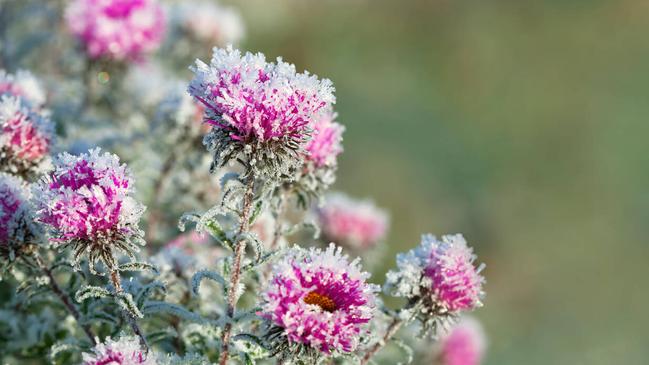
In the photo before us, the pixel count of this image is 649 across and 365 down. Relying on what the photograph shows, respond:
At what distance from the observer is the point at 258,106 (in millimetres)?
1270

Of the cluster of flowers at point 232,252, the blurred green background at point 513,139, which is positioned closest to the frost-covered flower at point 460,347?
the cluster of flowers at point 232,252

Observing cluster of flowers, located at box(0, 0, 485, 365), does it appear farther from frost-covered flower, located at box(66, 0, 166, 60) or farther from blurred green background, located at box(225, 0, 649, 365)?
blurred green background, located at box(225, 0, 649, 365)

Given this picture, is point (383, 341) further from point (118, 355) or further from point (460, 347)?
point (460, 347)

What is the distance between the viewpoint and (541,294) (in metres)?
7.24

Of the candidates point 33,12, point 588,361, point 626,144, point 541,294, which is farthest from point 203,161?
point 626,144

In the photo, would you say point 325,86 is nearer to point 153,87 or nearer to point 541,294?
point 153,87

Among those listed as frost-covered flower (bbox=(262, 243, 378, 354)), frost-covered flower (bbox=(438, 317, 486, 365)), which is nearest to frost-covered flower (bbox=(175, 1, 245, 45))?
frost-covered flower (bbox=(438, 317, 486, 365))

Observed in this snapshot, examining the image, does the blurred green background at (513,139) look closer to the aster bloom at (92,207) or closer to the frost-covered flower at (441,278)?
the frost-covered flower at (441,278)

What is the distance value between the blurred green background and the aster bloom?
5085mm

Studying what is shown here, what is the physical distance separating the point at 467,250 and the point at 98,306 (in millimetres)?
809

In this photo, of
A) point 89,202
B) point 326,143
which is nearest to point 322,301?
point 89,202

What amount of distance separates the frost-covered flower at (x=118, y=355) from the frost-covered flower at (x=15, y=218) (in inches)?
14.9

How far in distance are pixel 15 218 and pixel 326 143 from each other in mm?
664

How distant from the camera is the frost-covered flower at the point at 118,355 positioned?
1.21 meters
